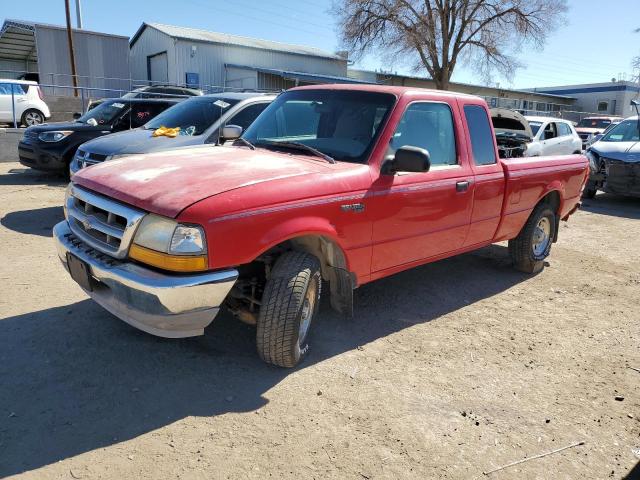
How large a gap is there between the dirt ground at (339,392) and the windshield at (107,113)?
5.27 m

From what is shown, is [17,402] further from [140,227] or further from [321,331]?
[321,331]

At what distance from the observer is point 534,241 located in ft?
18.5

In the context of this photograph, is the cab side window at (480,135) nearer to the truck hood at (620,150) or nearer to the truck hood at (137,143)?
the truck hood at (137,143)

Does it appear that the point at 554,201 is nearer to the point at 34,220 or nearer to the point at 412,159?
the point at 412,159

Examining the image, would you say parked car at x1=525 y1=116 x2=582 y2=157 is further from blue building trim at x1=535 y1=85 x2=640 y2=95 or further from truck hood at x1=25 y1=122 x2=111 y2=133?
blue building trim at x1=535 y1=85 x2=640 y2=95

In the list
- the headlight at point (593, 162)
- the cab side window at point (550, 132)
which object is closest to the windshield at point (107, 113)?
the cab side window at point (550, 132)

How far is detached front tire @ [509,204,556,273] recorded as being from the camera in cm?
549

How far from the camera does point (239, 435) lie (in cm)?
266

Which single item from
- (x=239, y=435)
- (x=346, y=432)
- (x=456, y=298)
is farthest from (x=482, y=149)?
(x=239, y=435)

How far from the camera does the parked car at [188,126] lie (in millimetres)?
6625

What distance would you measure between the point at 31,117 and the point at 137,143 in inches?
484

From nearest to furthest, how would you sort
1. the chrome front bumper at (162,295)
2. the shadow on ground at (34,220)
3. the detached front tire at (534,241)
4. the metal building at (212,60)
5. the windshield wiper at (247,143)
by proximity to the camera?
the chrome front bumper at (162,295) < the windshield wiper at (247,143) < the detached front tire at (534,241) < the shadow on ground at (34,220) < the metal building at (212,60)

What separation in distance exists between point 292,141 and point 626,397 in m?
3.02

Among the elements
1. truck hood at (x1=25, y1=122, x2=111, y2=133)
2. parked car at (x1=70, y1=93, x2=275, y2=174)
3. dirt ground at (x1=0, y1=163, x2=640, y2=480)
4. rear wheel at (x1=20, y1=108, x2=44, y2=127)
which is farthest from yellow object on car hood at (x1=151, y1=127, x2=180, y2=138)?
rear wheel at (x1=20, y1=108, x2=44, y2=127)
